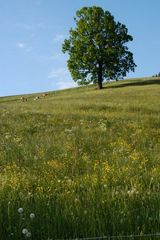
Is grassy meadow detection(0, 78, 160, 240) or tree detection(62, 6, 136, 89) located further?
tree detection(62, 6, 136, 89)

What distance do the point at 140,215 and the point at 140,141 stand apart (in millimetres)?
8190

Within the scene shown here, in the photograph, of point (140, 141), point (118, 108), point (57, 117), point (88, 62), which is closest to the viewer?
point (140, 141)

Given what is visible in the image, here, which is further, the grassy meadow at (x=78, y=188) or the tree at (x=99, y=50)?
the tree at (x=99, y=50)

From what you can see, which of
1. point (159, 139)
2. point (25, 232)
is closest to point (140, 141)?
point (159, 139)

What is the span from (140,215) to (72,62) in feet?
242

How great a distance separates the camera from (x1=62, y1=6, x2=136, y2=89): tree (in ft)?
261

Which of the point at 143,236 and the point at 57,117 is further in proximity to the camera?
the point at 57,117

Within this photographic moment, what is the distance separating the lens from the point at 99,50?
7969cm

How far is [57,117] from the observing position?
25156 mm

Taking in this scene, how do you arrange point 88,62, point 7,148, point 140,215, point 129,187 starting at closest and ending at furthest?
point 140,215, point 129,187, point 7,148, point 88,62

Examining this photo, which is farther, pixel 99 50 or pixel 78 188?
pixel 99 50

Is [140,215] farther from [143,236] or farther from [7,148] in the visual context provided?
[7,148]

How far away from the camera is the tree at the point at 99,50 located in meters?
79.7

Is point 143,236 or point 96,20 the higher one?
point 96,20
